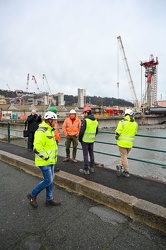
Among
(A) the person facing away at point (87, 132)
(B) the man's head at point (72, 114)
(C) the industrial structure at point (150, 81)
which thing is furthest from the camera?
(C) the industrial structure at point (150, 81)

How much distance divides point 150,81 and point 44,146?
7989 centimetres

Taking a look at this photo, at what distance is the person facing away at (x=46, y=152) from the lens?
288 cm

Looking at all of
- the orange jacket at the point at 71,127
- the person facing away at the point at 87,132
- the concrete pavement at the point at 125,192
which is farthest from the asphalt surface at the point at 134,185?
the orange jacket at the point at 71,127

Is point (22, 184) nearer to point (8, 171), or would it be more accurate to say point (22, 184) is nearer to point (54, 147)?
point (8, 171)

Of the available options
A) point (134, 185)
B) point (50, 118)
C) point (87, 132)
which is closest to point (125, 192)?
point (134, 185)

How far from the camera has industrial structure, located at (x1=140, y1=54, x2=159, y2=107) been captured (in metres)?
72.8

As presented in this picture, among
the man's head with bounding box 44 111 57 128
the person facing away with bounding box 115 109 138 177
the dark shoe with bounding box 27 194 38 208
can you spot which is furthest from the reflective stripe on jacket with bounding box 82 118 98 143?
the dark shoe with bounding box 27 194 38 208

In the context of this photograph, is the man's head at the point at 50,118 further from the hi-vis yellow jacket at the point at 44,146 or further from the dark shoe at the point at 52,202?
the dark shoe at the point at 52,202

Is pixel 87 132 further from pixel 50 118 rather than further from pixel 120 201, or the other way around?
pixel 120 201

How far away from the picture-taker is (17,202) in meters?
3.26

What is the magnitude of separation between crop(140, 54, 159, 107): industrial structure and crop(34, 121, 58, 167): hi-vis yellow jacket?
78.6m

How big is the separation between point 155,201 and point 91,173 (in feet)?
6.08

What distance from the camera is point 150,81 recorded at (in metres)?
74.1

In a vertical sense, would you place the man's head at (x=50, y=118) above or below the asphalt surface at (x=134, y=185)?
above
